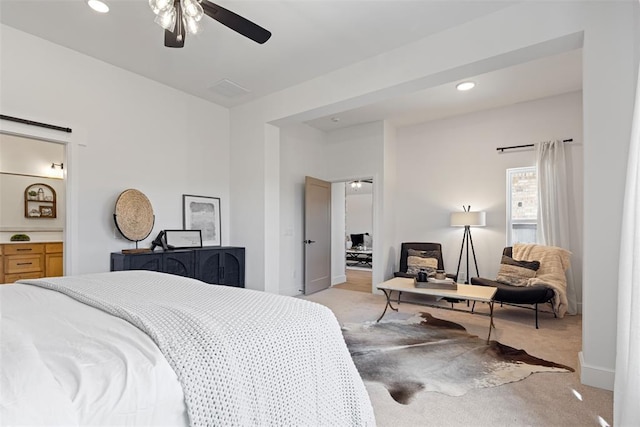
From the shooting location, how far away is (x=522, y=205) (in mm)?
4609

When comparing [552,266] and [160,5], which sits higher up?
[160,5]

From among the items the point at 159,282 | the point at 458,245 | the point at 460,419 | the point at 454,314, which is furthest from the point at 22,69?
the point at 458,245

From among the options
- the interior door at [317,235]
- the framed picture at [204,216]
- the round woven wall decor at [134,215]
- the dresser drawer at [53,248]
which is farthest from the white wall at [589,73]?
the dresser drawer at [53,248]

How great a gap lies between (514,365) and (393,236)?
10.4 ft

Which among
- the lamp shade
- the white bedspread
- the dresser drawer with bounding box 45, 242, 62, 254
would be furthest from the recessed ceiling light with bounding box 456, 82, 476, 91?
the dresser drawer with bounding box 45, 242, 62, 254

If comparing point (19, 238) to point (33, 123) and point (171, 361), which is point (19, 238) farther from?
point (171, 361)

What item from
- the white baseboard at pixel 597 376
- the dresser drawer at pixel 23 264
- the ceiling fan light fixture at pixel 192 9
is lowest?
the white baseboard at pixel 597 376

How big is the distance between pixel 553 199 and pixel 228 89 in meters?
4.52

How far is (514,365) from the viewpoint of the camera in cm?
249

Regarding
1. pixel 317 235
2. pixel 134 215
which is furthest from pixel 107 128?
pixel 317 235

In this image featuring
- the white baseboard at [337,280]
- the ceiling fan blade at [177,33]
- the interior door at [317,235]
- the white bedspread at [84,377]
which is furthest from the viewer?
the white baseboard at [337,280]

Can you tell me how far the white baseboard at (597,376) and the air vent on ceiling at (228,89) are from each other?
14.2 ft

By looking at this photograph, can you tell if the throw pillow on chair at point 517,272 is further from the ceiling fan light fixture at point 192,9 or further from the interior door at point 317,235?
the ceiling fan light fixture at point 192,9

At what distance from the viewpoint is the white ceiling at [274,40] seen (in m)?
2.55
